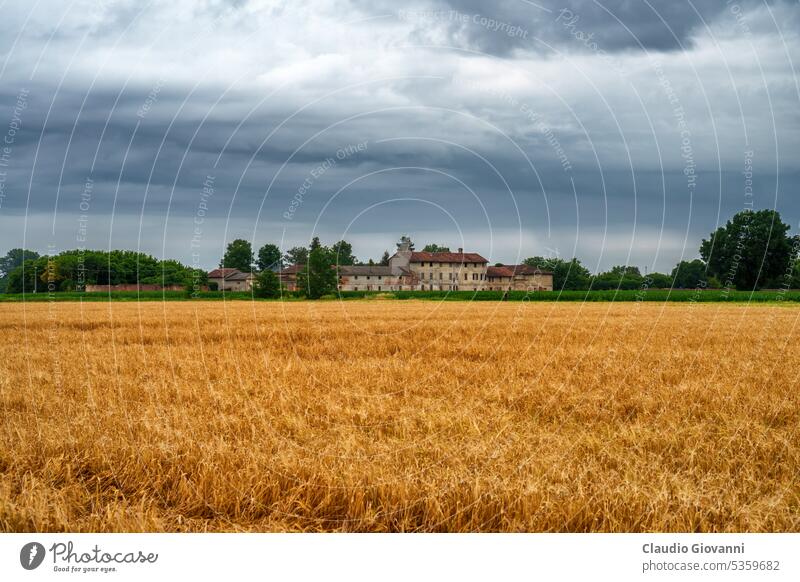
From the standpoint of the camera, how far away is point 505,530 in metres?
5.51

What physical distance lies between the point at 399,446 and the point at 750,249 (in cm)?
11266

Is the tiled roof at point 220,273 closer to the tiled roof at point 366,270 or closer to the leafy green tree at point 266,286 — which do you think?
the tiled roof at point 366,270

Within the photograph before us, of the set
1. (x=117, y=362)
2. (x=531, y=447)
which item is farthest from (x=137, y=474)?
(x=117, y=362)

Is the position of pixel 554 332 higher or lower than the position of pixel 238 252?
lower

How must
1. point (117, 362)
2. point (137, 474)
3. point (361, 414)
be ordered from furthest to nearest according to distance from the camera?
point (117, 362) < point (361, 414) < point (137, 474)

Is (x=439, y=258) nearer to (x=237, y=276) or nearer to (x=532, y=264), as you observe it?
(x=532, y=264)

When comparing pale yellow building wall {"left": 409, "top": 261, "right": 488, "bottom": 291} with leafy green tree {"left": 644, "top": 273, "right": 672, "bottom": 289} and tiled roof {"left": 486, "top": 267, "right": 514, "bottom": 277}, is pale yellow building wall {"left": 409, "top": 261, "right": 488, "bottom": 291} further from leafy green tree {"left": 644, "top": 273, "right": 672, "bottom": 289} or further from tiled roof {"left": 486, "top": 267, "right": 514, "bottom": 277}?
leafy green tree {"left": 644, "top": 273, "right": 672, "bottom": 289}

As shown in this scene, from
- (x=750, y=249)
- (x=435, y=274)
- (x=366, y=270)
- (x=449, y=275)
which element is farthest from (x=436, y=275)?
(x=750, y=249)

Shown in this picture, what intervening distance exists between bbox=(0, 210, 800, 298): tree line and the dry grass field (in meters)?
55.3

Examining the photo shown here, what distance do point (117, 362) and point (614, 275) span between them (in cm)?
15445

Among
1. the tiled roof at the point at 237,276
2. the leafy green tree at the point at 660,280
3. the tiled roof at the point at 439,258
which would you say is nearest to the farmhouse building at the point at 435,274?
the tiled roof at the point at 439,258

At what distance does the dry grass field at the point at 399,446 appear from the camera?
18.7 ft

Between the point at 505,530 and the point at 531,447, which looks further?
the point at 531,447
